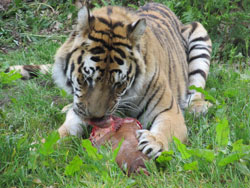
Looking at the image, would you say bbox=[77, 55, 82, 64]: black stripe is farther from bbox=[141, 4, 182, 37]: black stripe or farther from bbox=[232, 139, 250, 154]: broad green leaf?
bbox=[141, 4, 182, 37]: black stripe

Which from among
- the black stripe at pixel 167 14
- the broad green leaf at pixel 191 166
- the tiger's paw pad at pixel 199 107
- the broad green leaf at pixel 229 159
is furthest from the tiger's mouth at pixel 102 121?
the black stripe at pixel 167 14

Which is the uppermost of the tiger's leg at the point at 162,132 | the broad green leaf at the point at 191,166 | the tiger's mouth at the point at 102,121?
the broad green leaf at the point at 191,166

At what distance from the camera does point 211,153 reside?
114 inches

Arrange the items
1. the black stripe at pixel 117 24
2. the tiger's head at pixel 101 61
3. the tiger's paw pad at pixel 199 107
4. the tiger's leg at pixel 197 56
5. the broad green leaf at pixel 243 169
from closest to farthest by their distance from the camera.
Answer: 1. the broad green leaf at pixel 243 169
2. the tiger's head at pixel 101 61
3. the black stripe at pixel 117 24
4. the tiger's paw pad at pixel 199 107
5. the tiger's leg at pixel 197 56

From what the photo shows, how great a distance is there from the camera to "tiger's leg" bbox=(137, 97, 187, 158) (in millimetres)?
3228

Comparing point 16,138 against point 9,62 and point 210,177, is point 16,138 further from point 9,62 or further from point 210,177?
point 9,62

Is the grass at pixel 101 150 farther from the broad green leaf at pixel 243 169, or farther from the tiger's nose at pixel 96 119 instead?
the tiger's nose at pixel 96 119

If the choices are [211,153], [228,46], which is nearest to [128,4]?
[228,46]

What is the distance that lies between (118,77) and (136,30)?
463 mm

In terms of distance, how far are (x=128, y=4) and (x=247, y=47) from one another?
205 centimetres

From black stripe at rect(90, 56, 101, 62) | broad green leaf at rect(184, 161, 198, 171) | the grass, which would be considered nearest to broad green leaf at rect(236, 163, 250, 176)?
the grass

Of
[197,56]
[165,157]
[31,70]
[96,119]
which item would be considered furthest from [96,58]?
[197,56]

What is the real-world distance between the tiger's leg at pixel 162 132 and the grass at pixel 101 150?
0.10 meters

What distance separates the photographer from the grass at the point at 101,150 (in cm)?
290
